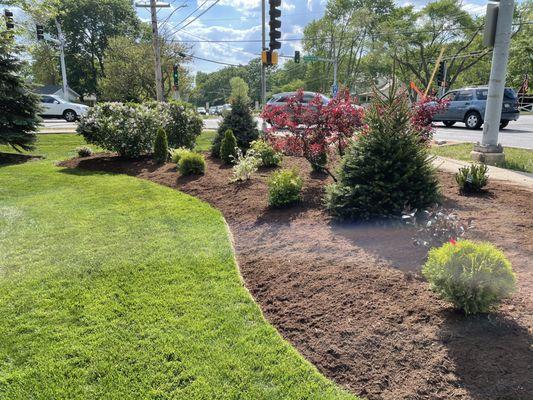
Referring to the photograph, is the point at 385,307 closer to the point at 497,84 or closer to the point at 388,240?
the point at 388,240

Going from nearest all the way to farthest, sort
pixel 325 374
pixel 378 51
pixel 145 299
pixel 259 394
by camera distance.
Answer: pixel 259 394 → pixel 325 374 → pixel 145 299 → pixel 378 51

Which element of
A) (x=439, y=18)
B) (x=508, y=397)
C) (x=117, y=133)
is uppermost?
(x=439, y=18)

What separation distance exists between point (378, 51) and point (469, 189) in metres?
50.9

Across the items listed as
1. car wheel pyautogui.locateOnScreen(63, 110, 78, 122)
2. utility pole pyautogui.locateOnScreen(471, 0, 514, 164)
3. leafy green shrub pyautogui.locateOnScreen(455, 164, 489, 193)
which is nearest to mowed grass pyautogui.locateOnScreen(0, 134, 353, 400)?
leafy green shrub pyautogui.locateOnScreen(455, 164, 489, 193)

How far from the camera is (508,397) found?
2.22m

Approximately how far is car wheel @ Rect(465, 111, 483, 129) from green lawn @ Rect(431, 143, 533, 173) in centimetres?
771

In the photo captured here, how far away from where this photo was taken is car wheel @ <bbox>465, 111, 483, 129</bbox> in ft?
58.3

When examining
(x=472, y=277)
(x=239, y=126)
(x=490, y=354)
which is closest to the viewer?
(x=490, y=354)

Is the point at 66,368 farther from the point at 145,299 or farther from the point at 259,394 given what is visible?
the point at 259,394

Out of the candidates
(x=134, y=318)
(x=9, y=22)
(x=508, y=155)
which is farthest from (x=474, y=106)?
(x=134, y=318)

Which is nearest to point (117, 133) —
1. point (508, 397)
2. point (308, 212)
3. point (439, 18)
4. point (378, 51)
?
point (308, 212)

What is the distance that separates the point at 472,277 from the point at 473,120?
17749 millimetres

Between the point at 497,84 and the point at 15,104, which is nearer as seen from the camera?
the point at 497,84

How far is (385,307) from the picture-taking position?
10.1 ft
